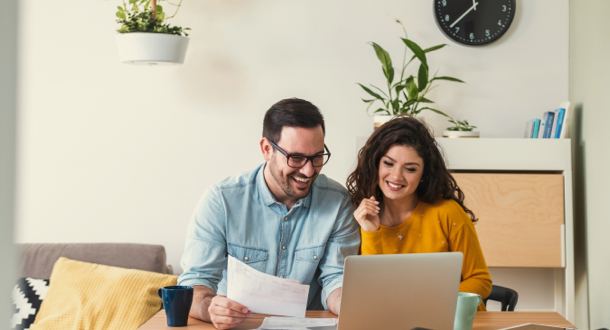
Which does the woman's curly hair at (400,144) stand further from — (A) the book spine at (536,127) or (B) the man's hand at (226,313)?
(A) the book spine at (536,127)

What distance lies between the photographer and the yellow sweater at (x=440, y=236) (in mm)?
1734

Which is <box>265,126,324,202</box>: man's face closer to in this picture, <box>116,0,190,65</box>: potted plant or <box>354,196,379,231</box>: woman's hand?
<box>354,196,379,231</box>: woman's hand

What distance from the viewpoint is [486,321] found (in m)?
1.37

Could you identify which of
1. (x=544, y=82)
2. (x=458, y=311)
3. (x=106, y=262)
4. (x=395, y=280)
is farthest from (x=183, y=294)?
(x=544, y=82)

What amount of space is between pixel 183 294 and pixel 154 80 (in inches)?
71.9

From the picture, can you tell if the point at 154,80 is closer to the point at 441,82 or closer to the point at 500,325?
the point at 441,82

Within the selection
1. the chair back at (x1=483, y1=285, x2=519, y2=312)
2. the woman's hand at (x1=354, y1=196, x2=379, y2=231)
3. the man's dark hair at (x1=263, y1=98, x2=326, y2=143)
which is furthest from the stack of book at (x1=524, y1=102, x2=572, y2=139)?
the man's dark hair at (x1=263, y1=98, x2=326, y2=143)

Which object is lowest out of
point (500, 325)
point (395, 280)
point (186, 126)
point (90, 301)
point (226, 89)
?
point (90, 301)

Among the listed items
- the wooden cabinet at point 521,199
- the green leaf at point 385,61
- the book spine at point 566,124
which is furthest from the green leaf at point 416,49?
the book spine at point 566,124

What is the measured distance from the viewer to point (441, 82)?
9.27ft

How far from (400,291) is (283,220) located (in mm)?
625

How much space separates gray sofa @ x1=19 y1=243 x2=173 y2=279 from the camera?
2.46 m

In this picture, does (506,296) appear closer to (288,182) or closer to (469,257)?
(469,257)

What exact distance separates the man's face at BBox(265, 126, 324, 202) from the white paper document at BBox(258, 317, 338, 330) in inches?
16.2
